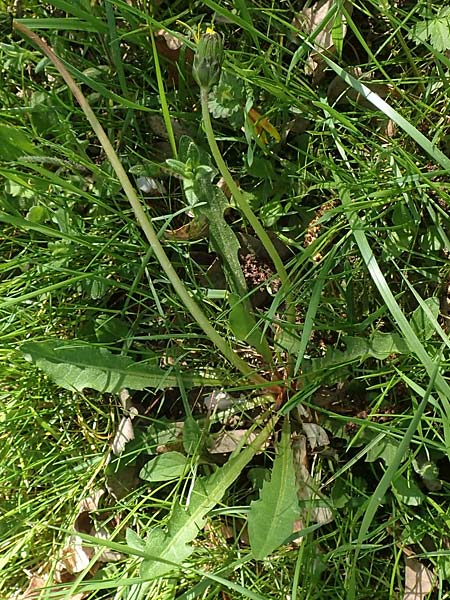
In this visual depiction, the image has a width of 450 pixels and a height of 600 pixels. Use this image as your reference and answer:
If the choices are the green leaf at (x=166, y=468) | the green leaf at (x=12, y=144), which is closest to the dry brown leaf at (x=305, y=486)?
the green leaf at (x=166, y=468)

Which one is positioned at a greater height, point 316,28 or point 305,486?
point 316,28

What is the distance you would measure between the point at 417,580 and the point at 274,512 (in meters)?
0.40

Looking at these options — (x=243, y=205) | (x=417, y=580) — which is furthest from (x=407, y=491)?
(x=243, y=205)

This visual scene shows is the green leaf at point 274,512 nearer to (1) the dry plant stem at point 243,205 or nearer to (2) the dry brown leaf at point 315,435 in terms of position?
(2) the dry brown leaf at point 315,435

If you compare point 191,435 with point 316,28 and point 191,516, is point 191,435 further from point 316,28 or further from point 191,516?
point 316,28

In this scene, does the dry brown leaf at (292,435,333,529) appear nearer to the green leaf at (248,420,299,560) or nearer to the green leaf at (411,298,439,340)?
the green leaf at (248,420,299,560)

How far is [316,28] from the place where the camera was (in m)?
1.71

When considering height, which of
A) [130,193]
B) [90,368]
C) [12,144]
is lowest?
[90,368]

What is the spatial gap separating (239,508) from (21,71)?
3.83ft

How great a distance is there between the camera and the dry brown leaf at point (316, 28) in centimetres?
172

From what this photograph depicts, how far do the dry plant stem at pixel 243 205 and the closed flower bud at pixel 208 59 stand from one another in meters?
0.02

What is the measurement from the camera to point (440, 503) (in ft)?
5.24

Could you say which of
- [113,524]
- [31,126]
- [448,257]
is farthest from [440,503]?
[31,126]

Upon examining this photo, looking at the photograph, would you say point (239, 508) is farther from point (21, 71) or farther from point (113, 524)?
point (21, 71)
